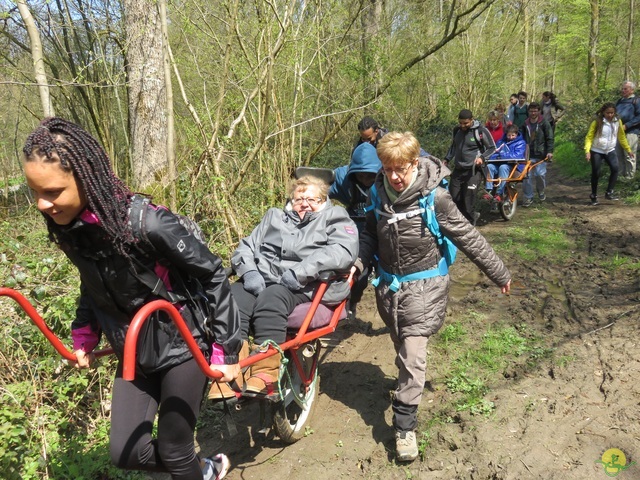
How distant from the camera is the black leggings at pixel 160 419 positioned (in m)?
2.30

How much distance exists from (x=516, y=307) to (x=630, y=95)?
260 inches

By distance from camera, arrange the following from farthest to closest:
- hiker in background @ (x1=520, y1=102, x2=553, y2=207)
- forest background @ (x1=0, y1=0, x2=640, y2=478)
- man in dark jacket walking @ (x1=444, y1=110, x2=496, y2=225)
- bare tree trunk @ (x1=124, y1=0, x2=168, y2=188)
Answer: hiker in background @ (x1=520, y1=102, x2=553, y2=207) → man in dark jacket walking @ (x1=444, y1=110, x2=496, y2=225) → bare tree trunk @ (x1=124, y1=0, x2=168, y2=188) → forest background @ (x1=0, y1=0, x2=640, y2=478)

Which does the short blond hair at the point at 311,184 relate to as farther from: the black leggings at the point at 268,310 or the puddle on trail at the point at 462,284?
the puddle on trail at the point at 462,284

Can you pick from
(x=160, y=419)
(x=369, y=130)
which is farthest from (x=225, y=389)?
(x=369, y=130)

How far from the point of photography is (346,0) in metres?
8.02

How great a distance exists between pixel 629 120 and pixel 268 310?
9.16 metres

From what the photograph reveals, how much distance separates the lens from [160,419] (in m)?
2.32

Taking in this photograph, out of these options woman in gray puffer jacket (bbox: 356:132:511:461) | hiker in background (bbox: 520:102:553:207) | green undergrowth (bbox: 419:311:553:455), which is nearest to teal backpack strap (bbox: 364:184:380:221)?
woman in gray puffer jacket (bbox: 356:132:511:461)

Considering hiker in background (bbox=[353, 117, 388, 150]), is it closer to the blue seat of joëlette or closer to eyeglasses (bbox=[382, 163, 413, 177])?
eyeglasses (bbox=[382, 163, 413, 177])

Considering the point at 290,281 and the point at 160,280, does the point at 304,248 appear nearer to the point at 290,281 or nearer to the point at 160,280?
the point at 290,281

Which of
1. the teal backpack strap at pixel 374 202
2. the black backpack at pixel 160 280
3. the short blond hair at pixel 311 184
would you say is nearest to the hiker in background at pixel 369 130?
the short blond hair at pixel 311 184

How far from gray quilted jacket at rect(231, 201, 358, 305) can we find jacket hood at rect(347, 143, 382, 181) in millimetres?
953

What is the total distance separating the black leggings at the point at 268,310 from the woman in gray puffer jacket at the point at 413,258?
70 centimetres

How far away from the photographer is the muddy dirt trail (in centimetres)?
319
